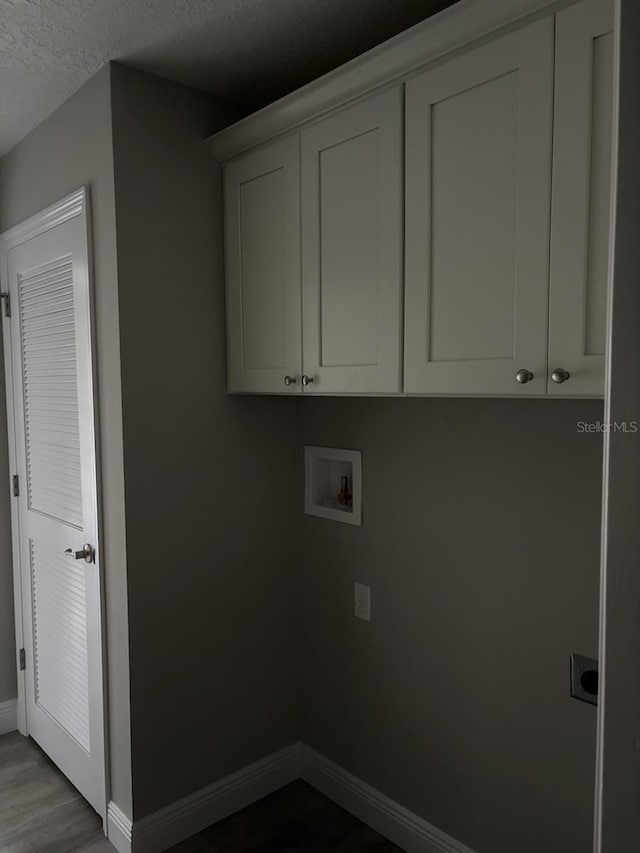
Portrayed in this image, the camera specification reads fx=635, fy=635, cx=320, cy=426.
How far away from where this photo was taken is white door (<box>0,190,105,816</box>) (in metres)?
2.12

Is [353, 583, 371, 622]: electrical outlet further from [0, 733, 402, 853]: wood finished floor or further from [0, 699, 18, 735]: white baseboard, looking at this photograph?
[0, 699, 18, 735]: white baseboard

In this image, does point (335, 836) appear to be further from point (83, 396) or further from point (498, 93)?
point (498, 93)

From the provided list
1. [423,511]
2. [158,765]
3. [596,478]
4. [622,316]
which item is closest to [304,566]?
[423,511]

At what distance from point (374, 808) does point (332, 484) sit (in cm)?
111

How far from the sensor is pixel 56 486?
2389 millimetres

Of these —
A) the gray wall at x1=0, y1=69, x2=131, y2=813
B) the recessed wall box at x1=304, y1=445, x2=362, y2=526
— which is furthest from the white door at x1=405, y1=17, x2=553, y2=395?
the gray wall at x1=0, y1=69, x2=131, y2=813

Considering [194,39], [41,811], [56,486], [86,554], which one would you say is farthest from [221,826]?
[194,39]

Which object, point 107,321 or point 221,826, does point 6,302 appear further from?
point 221,826

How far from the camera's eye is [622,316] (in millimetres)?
375

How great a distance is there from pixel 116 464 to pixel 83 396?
30cm

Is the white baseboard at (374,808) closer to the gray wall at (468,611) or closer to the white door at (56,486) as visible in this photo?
the gray wall at (468,611)

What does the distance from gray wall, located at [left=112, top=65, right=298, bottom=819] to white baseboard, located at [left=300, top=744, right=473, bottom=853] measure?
21cm

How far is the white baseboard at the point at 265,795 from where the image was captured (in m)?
2.03

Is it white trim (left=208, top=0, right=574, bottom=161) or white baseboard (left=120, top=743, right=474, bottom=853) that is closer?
white trim (left=208, top=0, right=574, bottom=161)
